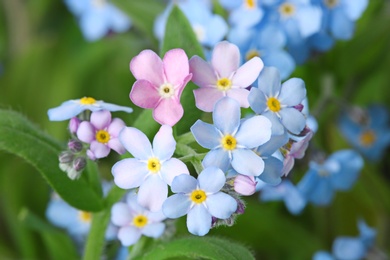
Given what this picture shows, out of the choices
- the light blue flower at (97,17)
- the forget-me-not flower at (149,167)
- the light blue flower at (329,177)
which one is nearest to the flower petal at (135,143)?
the forget-me-not flower at (149,167)

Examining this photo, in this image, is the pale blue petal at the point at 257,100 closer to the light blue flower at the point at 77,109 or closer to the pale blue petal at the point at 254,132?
the pale blue petal at the point at 254,132

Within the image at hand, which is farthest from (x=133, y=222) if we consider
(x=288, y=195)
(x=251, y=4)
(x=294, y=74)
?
(x=294, y=74)

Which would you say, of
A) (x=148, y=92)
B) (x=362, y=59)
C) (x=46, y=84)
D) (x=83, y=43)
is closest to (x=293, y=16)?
(x=362, y=59)

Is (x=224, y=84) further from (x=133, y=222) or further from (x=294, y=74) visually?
(x=294, y=74)

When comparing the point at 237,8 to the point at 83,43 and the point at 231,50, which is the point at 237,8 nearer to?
the point at 231,50

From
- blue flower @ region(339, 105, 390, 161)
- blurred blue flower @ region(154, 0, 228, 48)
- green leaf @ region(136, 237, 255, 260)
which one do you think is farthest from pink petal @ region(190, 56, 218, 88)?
blue flower @ region(339, 105, 390, 161)
